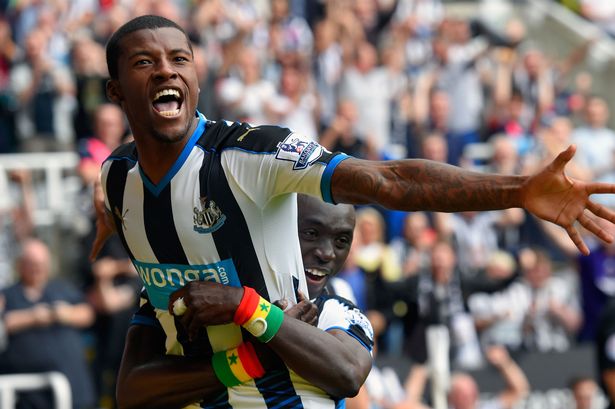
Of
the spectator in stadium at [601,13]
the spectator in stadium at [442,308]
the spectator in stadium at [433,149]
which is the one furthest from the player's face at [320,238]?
the spectator in stadium at [601,13]

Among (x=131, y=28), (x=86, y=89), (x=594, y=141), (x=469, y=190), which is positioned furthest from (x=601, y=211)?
(x=594, y=141)

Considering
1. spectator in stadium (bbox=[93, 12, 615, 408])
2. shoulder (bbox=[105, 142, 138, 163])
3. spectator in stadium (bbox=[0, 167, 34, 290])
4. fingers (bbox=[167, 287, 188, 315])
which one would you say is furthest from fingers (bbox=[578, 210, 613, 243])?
spectator in stadium (bbox=[0, 167, 34, 290])

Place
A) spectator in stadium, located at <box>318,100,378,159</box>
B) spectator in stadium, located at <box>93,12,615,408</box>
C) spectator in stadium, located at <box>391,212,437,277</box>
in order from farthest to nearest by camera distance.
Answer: spectator in stadium, located at <box>318,100,378,159</box> < spectator in stadium, located at <box>391,212,437,277</box> < spectator in stadium, located at <box>93,12,615,408</box>

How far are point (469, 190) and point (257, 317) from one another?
101 cm

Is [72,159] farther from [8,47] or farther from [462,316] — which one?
[462,316]

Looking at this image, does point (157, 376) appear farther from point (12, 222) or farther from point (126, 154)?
point (12, 222)

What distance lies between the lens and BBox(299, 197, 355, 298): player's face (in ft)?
18.5

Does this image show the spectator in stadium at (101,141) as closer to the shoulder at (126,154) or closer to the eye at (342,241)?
the eye at (342,241)

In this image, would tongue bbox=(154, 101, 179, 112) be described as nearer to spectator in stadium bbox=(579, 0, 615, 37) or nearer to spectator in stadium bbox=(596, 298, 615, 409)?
spectator in stadium bbox=(596, 298, 615, 409)

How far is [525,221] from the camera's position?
15.0 meters

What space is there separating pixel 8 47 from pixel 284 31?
3.81 metres

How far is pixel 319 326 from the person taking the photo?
5.24 m

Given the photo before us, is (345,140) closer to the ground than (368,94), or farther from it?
closer to the ground

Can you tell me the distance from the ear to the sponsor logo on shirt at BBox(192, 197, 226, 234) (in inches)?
21.7
